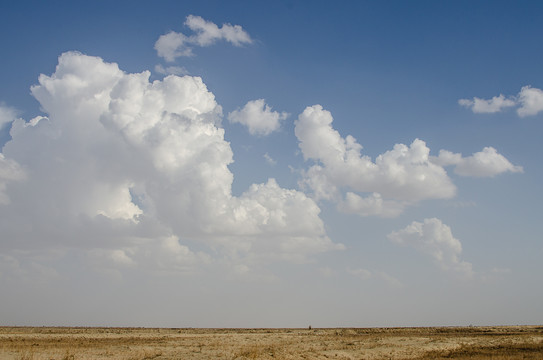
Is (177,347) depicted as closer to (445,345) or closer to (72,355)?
(72,355)

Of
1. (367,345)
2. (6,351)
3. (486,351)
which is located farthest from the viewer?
(367,345)

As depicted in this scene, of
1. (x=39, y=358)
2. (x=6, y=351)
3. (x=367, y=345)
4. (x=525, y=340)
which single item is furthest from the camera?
(x=525, y=340)

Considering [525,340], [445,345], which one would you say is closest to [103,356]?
[445,345]

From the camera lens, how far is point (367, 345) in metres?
57.1

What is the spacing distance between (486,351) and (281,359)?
24417mm

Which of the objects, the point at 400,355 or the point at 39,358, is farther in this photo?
the point at 400,355

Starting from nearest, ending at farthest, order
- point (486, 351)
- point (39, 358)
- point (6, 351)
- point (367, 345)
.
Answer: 1. point (39, 358)
2. point (6, 351)
3. point (486, 351)
4. point (367, 345)

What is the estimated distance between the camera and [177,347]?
5300 centimetres

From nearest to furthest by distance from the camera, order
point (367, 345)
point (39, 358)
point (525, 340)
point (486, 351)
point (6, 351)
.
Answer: point (39, 358), point (6, 351), point (486, 351), point (367, 345), point (525, 340)

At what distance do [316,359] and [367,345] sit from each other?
50.1ft

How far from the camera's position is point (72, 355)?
41.7 metres

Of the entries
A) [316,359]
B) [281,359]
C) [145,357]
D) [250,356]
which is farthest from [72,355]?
[316,359]

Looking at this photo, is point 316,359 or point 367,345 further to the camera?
point 367,345

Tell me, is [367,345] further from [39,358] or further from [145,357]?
[39,358]
